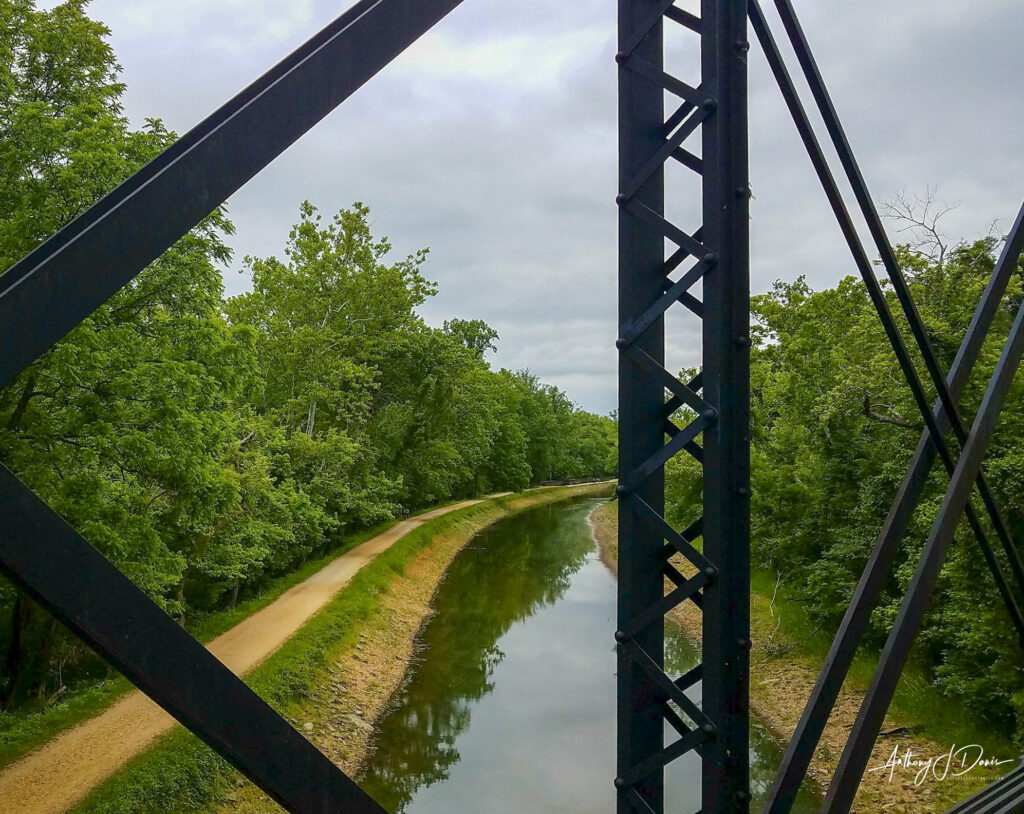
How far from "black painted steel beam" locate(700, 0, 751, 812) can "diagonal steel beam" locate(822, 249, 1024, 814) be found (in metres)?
0.25

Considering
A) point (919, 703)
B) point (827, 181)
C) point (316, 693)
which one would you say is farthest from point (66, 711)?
point (919, 703)

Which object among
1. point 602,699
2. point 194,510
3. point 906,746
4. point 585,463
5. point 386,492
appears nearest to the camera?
point 194,510

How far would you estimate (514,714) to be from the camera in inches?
560

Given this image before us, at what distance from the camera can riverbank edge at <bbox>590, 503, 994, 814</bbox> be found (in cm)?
955

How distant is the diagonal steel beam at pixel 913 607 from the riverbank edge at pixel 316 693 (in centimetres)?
869

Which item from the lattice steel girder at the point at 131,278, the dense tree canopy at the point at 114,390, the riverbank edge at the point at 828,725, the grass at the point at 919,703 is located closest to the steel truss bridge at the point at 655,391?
the lattice steel girder at the point at 131,278

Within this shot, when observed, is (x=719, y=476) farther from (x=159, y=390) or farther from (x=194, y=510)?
(x=194, y=510)

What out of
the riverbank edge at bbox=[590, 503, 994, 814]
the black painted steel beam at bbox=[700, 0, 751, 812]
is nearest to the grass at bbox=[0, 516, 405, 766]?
the riverbank edge at bbox=[590, 503, 994, 814]

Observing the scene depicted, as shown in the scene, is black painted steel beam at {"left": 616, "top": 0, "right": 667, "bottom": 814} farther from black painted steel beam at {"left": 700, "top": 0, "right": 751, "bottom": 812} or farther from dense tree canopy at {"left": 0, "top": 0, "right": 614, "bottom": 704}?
dense tree canopy at {"left": 0, "top": 0, "right": 614, "bottom": 704}

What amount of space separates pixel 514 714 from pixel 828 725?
17.5ft

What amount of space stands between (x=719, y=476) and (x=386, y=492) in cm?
2482

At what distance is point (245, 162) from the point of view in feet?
3.75

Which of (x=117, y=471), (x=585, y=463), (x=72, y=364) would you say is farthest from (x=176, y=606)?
(x=585, y=463)

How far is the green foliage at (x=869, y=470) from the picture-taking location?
31.6ft
